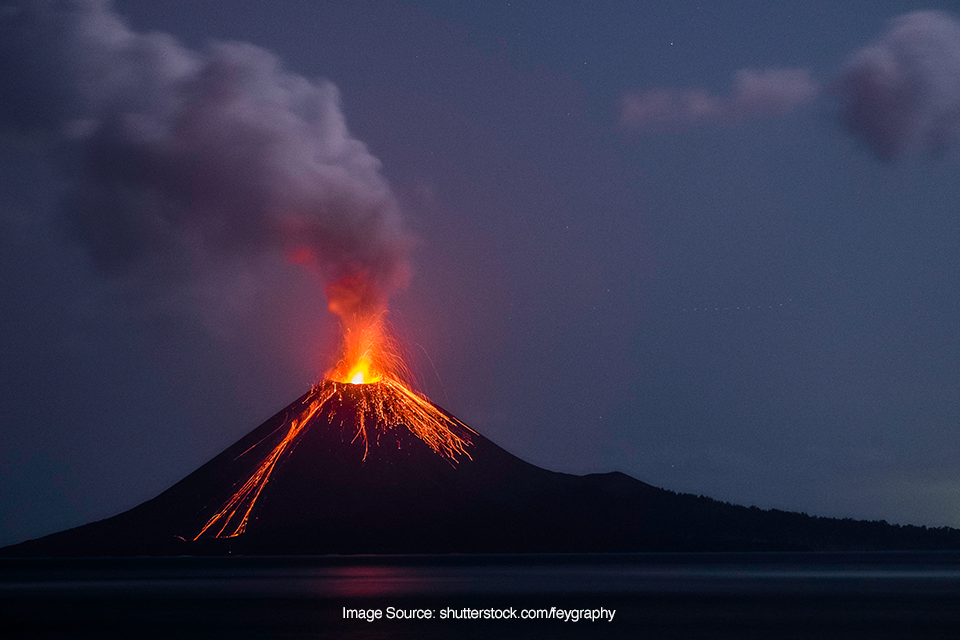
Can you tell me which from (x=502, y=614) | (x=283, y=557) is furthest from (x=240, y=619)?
(x=283, y=557)

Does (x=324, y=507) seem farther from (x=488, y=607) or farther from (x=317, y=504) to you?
(x=488, y=607)

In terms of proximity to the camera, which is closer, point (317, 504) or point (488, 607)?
point (488, 607)

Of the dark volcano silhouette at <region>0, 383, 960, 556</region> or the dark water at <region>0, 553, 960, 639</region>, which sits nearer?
the dark water at <region>0, 553, 960, 639</region>

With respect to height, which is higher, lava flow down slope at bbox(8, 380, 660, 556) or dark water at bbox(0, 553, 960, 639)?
lava flow down slope at bbox(8, 380, 660, 556)

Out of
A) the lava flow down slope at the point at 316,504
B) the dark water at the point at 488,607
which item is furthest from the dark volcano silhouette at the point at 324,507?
the dark water at the point at 488,607

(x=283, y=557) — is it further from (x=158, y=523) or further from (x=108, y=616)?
(x=108, y=616)

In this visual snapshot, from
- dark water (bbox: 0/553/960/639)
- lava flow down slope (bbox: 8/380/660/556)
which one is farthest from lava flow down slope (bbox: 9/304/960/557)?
dark water (bbox: 0/553/960/639)

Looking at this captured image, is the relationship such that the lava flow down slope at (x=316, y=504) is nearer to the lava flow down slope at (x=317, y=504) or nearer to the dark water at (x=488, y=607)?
the lava flow down slope at (x=317, y=504)

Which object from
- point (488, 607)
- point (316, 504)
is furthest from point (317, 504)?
point (488, 607)

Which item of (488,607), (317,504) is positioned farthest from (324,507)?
(488,607)

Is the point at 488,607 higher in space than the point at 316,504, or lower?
lower

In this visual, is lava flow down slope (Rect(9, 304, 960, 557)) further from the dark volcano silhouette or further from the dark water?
the dark water
